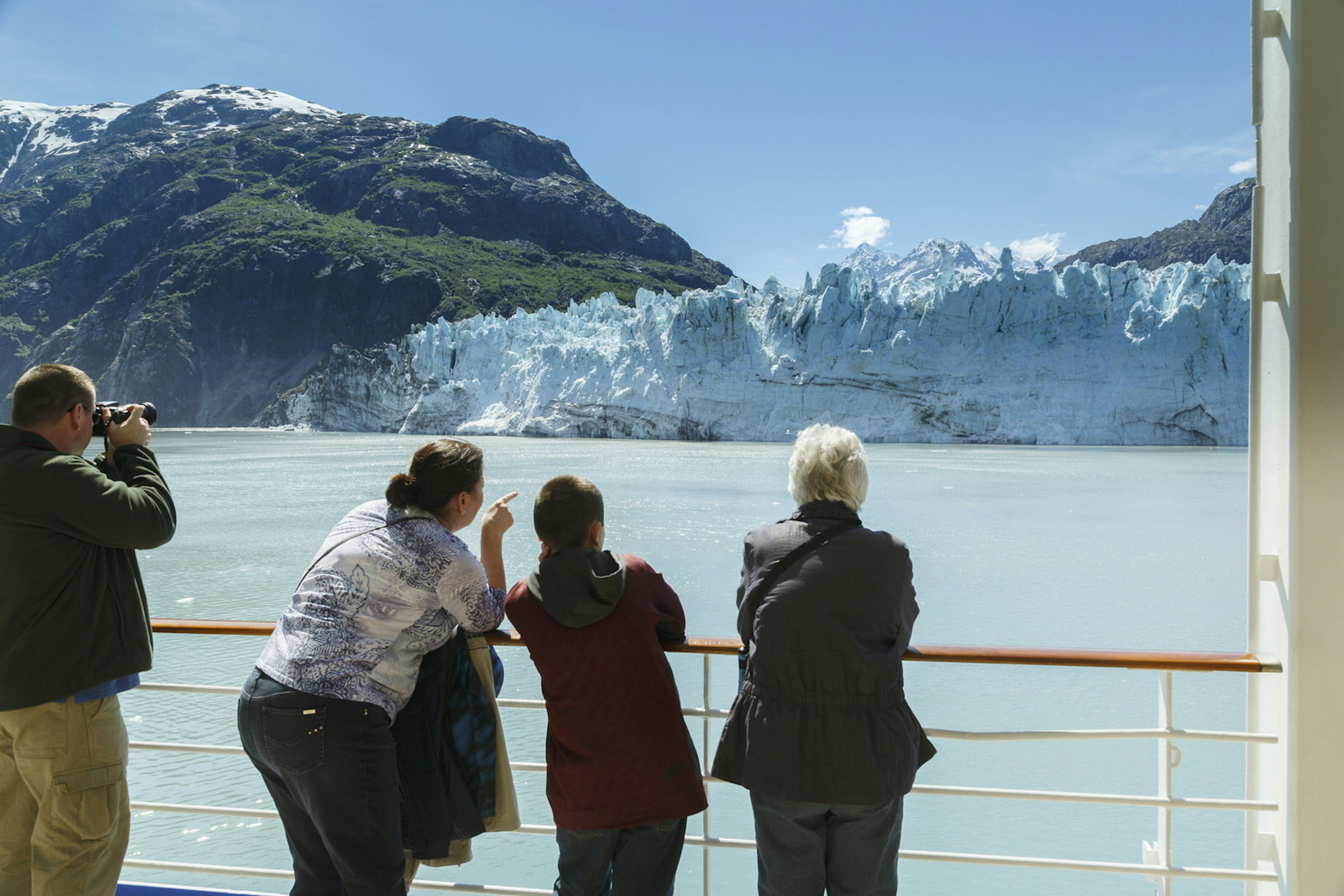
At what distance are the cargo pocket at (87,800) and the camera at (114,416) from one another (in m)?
0.51

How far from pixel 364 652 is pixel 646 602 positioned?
15.6 inches

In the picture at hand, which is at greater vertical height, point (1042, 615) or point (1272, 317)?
point (1272, 317)

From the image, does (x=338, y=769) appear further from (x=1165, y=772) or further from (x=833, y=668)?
(x=1165, y=772)

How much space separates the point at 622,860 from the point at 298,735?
0.47m

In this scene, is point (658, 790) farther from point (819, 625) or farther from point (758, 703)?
point (819, 625)

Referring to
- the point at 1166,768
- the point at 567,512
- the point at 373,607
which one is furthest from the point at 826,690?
the point at 1166,768

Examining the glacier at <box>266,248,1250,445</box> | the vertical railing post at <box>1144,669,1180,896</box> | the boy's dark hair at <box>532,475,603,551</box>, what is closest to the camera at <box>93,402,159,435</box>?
the boy's dark hair at <box>532,475,603,551</box>

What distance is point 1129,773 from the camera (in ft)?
11.5

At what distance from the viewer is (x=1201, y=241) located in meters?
53.4

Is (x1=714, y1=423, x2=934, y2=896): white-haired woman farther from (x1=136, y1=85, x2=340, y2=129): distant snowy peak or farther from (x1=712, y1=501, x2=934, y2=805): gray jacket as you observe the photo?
(x1=136, y1=85, x2=340, y2=129): distant snowy peak

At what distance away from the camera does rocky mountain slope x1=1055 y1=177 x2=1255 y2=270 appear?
160 ft

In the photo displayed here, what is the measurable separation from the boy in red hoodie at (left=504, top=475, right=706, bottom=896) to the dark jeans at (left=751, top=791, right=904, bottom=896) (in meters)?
0.12

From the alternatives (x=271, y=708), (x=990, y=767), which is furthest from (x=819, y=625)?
(x=990, y=767)

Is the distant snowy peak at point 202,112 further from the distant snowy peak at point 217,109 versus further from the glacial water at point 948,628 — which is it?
the glacial water at point 948,628
